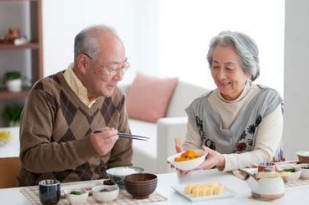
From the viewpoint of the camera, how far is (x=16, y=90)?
5.96 metres

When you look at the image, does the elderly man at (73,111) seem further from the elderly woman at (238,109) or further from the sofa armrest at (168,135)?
the sofa armrest at (168,135)

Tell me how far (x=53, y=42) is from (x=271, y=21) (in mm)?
2532

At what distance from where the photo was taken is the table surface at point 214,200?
2.36 metres

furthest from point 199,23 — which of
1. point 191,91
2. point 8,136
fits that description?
point 8,136

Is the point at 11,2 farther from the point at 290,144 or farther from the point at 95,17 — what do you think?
the point at 290,144

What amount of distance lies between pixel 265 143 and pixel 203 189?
607mm

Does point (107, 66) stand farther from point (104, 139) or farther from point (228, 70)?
point (228, 70)

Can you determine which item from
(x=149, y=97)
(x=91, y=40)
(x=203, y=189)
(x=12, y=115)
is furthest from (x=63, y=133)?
(x=12, y=115)

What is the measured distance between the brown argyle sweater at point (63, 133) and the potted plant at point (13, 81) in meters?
3.08

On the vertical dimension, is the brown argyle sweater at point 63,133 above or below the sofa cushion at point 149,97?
above

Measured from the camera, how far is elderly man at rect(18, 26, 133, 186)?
8.86 ft

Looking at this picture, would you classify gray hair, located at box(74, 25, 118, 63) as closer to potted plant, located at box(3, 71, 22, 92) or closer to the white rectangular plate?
the white rectangular plate

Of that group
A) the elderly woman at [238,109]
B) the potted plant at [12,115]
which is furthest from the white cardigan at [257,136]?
the potted plant at [12,115]

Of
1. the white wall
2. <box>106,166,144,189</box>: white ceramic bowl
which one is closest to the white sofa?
the white wall
